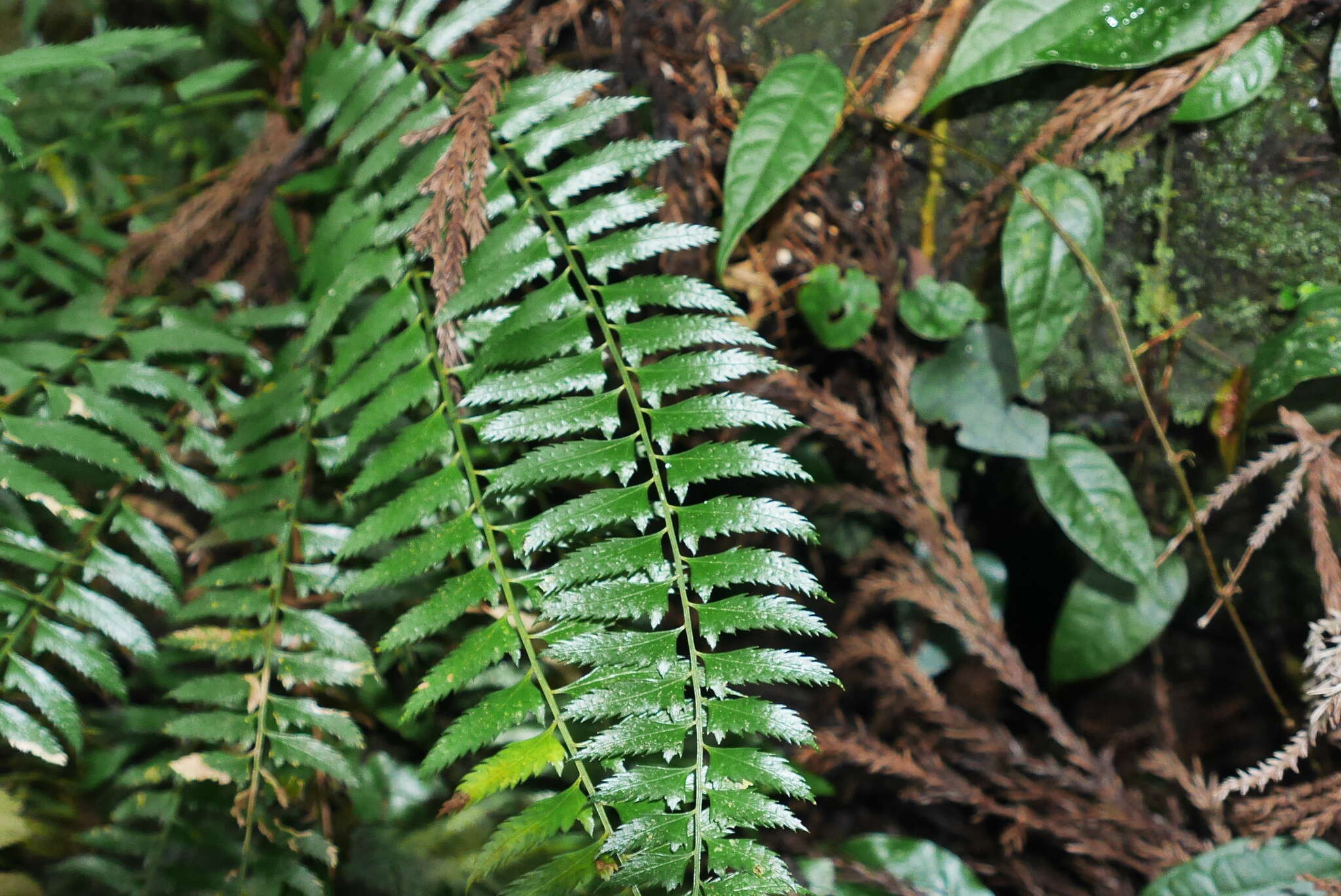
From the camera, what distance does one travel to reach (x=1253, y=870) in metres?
1.42

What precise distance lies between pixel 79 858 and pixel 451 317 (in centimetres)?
123

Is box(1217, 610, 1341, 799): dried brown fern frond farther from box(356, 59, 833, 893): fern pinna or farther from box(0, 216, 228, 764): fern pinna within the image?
box(0, 216, 228, 764): fern pinna

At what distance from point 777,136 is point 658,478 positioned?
2.58 ft

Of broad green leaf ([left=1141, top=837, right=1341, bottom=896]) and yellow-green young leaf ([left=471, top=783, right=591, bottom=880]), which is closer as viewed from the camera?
yellow-green young leaf ([left=471, top=783, right=591, bottom=880])

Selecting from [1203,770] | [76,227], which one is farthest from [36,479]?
[1203,770]

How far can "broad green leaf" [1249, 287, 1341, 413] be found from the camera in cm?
140

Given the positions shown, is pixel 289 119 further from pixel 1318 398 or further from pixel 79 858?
pixel 1318 398

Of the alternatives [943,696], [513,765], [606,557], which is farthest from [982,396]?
[513,765]

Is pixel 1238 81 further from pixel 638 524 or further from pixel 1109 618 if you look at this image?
pixel 638 524

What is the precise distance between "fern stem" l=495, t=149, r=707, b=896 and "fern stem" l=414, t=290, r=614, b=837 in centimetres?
12

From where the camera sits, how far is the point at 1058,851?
1.96m

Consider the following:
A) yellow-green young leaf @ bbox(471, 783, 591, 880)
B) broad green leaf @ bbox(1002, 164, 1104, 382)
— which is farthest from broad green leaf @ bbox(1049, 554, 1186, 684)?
yellow-green young leaf @ bbox(471, 783, 591, 880)

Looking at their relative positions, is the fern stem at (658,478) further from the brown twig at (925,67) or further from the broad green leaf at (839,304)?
the brown twig at (925,67)

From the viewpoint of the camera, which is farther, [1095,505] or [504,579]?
[1095,505]
